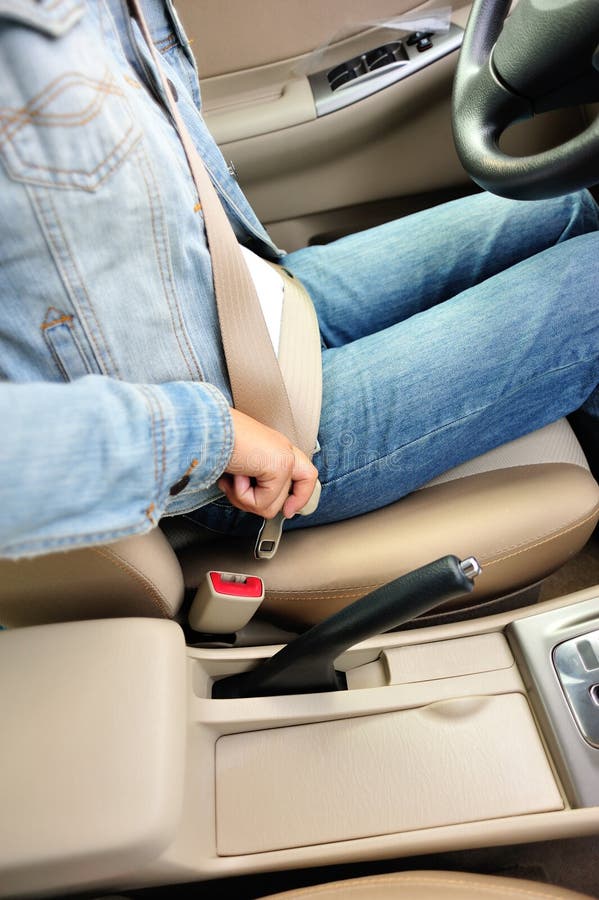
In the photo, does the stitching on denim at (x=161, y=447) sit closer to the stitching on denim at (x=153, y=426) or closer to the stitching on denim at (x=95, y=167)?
the stitching on denim at (x=153, y=426)

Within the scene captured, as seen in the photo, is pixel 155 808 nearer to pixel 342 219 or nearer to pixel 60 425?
pixel 60 425

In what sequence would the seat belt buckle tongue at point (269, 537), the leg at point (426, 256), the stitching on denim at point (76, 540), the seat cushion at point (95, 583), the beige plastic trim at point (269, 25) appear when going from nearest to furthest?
1. the stitching on denim at point (76, 540)
2. the seat cushion at point (95, 583)
3. the seat belt buckle tongue at point (269, 537)
4. the leg at point (426, 256)
5. the beige plastic trim at point (269, 25)

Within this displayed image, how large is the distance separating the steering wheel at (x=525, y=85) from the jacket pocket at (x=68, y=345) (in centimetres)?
43

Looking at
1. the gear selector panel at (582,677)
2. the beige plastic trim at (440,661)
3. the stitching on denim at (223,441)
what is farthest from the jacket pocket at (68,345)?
the gear selector panel at (582,677)

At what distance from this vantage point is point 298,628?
2.41 feet

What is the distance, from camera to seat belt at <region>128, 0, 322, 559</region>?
0.58 m

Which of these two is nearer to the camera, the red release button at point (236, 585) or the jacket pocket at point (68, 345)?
the jacket pocket at point (68, 345)

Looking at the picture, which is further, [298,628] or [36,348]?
[298,628]

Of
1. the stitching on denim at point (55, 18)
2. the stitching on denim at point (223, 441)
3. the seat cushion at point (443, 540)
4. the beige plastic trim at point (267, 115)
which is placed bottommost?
the seat cushion at point (443, 540)

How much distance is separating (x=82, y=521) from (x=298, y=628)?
377 mm

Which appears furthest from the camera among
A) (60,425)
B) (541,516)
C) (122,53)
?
(541,516)

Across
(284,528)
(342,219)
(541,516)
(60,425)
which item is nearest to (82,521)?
(60,425)

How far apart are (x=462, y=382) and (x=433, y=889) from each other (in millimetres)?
470

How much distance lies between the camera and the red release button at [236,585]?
1.99ft
